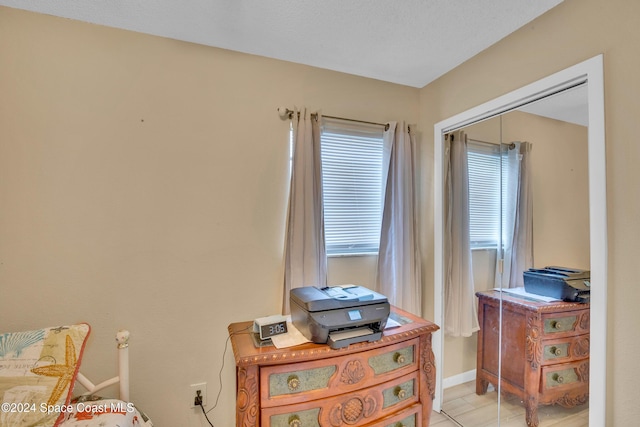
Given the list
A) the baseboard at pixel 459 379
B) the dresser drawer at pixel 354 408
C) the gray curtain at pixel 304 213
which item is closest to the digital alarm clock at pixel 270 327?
the dresser drawer at pixel 354 408

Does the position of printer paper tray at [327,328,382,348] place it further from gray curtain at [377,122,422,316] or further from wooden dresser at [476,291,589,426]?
wooden dresser at [476,291,589,426]

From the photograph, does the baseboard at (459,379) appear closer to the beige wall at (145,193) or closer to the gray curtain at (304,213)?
the gray curtain at (304,213)

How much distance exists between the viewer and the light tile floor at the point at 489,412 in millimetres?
1379

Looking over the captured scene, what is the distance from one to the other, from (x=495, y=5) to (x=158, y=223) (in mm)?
2080

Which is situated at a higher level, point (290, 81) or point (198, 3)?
point (198, 3)

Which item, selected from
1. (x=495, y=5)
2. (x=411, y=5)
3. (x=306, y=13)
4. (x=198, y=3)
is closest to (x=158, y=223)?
(x=198, y=3)

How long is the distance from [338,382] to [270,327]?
37cm

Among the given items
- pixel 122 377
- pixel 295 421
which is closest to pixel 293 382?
pixel 295 421

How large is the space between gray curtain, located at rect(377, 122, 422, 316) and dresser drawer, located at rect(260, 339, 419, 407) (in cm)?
67

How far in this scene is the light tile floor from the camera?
1379mm

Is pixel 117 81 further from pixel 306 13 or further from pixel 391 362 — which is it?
pixel 391 362

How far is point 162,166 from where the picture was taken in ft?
5.29

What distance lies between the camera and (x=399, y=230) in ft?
6.63

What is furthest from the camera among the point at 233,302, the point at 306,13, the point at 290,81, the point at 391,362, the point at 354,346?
the point at 290,81
